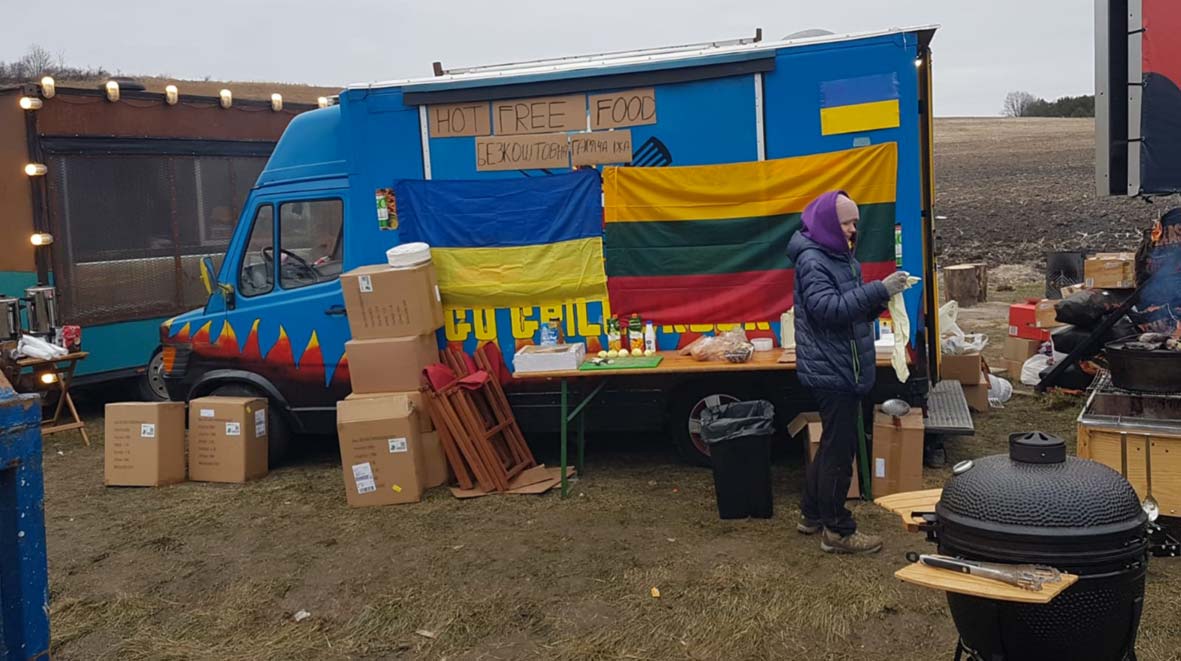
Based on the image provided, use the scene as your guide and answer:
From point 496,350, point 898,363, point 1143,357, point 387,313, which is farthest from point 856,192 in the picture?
point 387,313

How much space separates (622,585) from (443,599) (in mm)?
904

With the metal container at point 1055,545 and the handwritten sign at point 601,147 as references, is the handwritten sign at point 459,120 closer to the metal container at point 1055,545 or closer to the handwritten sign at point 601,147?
the handwritten sign at point 601,147

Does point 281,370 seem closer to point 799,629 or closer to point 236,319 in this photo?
point 236,319

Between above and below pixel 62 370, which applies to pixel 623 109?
above

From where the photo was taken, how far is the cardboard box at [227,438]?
7047 mm

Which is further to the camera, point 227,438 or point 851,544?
point 227,438

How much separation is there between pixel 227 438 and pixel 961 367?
572 cm

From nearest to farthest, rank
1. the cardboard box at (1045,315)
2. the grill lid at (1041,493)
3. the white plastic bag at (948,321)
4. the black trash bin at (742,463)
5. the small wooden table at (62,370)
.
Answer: the grill lid at (1041,493)
the black trash bin at (742,463)
the white plastic bag at (948,321)
the small wooden table at (62,370)
the cardboard box at (1045,315)

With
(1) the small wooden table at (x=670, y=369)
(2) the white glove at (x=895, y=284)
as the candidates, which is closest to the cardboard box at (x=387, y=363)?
(1) the small wooden table at (x=670, y=369)

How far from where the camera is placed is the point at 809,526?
17.6 feet

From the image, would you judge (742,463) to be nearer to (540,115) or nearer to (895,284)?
(895,284)

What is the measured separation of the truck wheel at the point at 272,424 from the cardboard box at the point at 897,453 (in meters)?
4.37

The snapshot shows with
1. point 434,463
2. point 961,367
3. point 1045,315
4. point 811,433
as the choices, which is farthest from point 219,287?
point 1045,315

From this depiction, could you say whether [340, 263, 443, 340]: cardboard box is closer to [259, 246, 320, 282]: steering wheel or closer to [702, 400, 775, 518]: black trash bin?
[259, 246, 320, 282]: steering wheel
